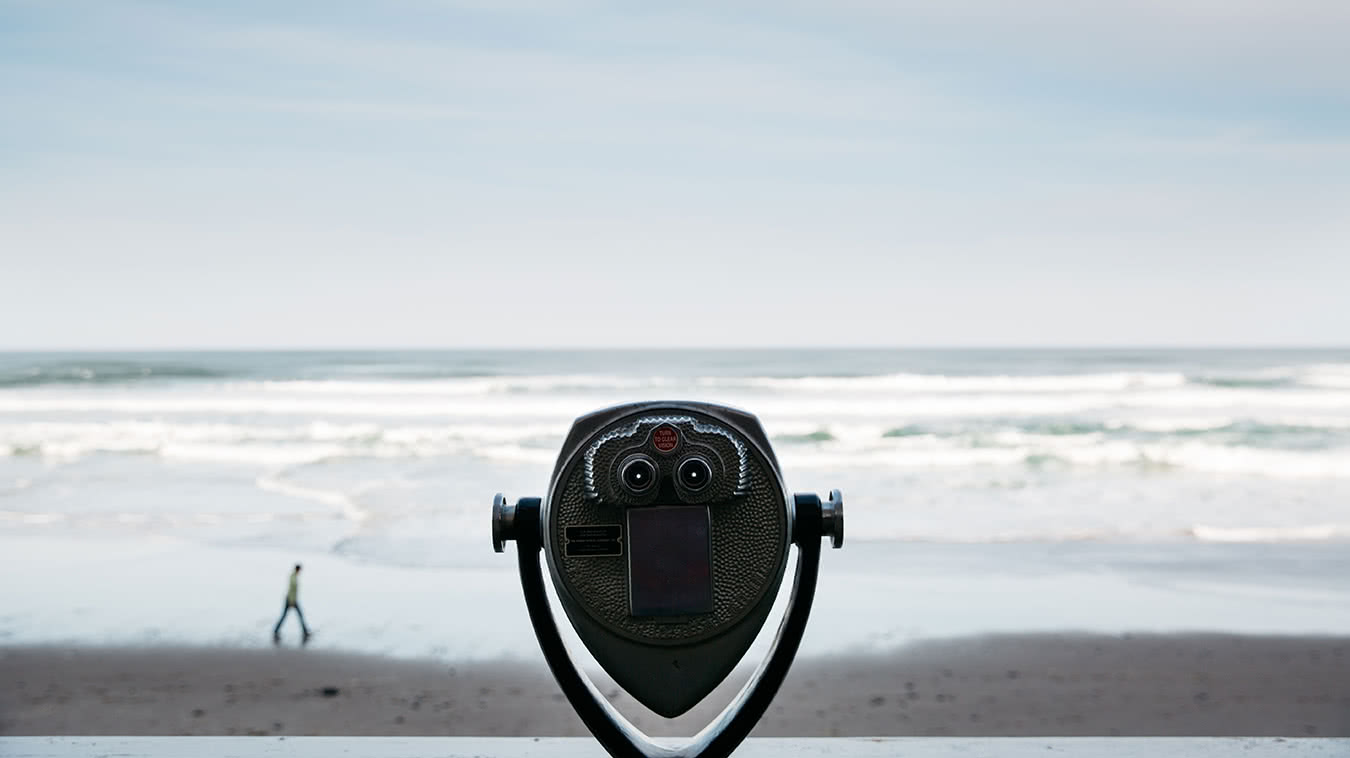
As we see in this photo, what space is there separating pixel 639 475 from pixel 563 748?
1.27 ft

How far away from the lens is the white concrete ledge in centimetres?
142

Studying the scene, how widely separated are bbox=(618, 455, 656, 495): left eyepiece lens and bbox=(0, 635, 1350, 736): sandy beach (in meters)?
3.90

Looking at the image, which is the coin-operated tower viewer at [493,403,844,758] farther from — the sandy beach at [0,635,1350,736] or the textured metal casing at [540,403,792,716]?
the sandy beach at [0,635,1350,736]

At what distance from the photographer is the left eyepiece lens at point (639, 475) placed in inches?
53.2

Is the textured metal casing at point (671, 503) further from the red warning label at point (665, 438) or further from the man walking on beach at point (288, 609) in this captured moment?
the man walking on beach at point (288, 609)

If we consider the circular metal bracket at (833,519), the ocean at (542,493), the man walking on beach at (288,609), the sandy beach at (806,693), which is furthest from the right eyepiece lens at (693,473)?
the man walking on beach at (288,609)

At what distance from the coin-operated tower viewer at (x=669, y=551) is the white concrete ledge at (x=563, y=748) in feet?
0.36

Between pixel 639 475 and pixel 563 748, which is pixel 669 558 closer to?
pixel 639 475

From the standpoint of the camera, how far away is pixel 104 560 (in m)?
8.52

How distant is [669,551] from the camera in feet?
4.45

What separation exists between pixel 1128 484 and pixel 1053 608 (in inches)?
270

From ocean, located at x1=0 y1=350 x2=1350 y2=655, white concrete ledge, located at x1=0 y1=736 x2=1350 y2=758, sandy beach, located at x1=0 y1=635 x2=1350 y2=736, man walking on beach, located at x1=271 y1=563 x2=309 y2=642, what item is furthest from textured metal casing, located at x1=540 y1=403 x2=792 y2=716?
man walking on beach, located at x1=271 y1=563 x2=309 y2=642

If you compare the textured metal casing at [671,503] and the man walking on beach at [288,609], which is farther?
the man walking on beach at [288,609]

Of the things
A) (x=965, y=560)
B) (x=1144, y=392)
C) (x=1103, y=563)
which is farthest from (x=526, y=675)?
(x=1144, y=392)
